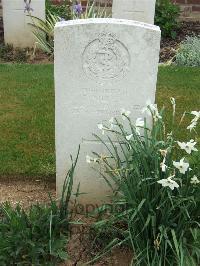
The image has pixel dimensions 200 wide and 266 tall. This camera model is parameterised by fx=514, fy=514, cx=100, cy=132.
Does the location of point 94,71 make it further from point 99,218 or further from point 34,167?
point 34,167

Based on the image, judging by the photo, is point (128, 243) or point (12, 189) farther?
point (12, 189)

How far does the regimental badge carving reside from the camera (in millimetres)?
3248

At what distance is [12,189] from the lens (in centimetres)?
407

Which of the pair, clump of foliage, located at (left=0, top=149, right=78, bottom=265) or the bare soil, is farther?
the bare soil

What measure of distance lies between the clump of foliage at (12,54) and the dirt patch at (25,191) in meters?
3.77

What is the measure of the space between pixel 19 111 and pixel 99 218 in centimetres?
232

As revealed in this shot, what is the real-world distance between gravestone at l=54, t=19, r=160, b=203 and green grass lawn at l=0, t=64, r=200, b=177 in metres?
0.89

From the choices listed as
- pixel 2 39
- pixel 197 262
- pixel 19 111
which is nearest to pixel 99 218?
pixel 197 262

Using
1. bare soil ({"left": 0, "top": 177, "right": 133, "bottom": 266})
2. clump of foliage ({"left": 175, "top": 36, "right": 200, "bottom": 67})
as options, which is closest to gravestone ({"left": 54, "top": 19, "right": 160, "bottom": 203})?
bare soil ({"left": 0, "top": 177, "right": 133, "bottom": 266})

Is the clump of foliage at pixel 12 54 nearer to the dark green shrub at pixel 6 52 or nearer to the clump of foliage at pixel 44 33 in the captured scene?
the dark green shrub at pixel 6 52

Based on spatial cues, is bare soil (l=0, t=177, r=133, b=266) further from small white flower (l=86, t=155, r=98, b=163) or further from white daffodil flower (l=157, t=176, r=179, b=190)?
white daffodil flower (l=157, t=176, r=179, b=190)

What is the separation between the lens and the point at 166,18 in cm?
863

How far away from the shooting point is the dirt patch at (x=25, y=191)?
3904mm

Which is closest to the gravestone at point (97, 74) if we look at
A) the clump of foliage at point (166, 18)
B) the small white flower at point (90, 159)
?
the small white flower at point (90, 159)
